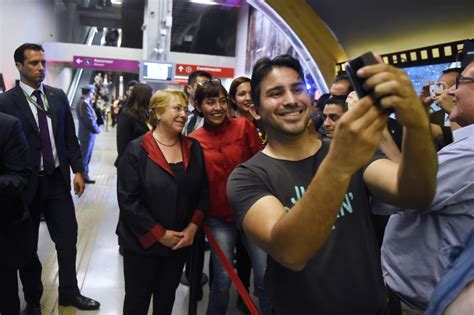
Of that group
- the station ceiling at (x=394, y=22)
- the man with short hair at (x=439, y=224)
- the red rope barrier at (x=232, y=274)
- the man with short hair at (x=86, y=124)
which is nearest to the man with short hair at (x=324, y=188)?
the man with short hair at (x=439, y=224)

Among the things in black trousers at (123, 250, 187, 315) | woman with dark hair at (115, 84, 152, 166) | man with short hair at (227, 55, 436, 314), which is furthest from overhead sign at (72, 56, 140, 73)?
man with short hair at (227, 55, 436, 314)

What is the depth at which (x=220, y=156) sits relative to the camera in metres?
2.55

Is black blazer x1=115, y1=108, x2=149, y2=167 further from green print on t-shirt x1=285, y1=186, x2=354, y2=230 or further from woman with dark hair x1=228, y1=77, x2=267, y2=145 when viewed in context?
green print on t-shirt x1=285, y1=186, x2=354, y2=230

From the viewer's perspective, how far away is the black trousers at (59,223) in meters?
2.72

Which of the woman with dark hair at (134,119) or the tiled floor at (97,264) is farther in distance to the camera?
the woman with dark hair at (134,119)

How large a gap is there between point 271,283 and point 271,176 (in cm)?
33

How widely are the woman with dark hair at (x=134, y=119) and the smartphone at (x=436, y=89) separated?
241cm

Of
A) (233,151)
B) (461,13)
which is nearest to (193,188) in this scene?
(233,151)

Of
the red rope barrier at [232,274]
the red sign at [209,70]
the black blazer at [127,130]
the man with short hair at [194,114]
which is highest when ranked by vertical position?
the red sign at [209,70]

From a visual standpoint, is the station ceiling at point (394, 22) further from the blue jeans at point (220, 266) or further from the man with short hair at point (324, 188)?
the man with short hair at point (324, 188)

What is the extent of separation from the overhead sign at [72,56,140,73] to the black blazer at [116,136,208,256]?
1299 cm

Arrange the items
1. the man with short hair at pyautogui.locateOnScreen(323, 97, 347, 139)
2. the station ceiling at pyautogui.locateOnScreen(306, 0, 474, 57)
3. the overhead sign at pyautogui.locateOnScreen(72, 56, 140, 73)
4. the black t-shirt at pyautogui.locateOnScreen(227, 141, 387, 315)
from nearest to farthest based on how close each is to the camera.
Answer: the black t-shirt at pyautogui.locateOnScreen(227, 141, 387, 315)
the man with short hair at pyautogui.locateOnScreen(323, 97, 347, 139)
the station ceiling at pyautogui.locateOnScreen(306, 0, 474, 57)
the overhead sign at pyautogui.locateOnScreen(72, 56, 140, 73)

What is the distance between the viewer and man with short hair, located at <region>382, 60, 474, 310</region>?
1364mm

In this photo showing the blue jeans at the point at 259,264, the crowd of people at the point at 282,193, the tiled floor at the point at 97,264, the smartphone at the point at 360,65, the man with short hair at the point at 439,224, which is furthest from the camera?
the tiled floor at the point at 97,264
